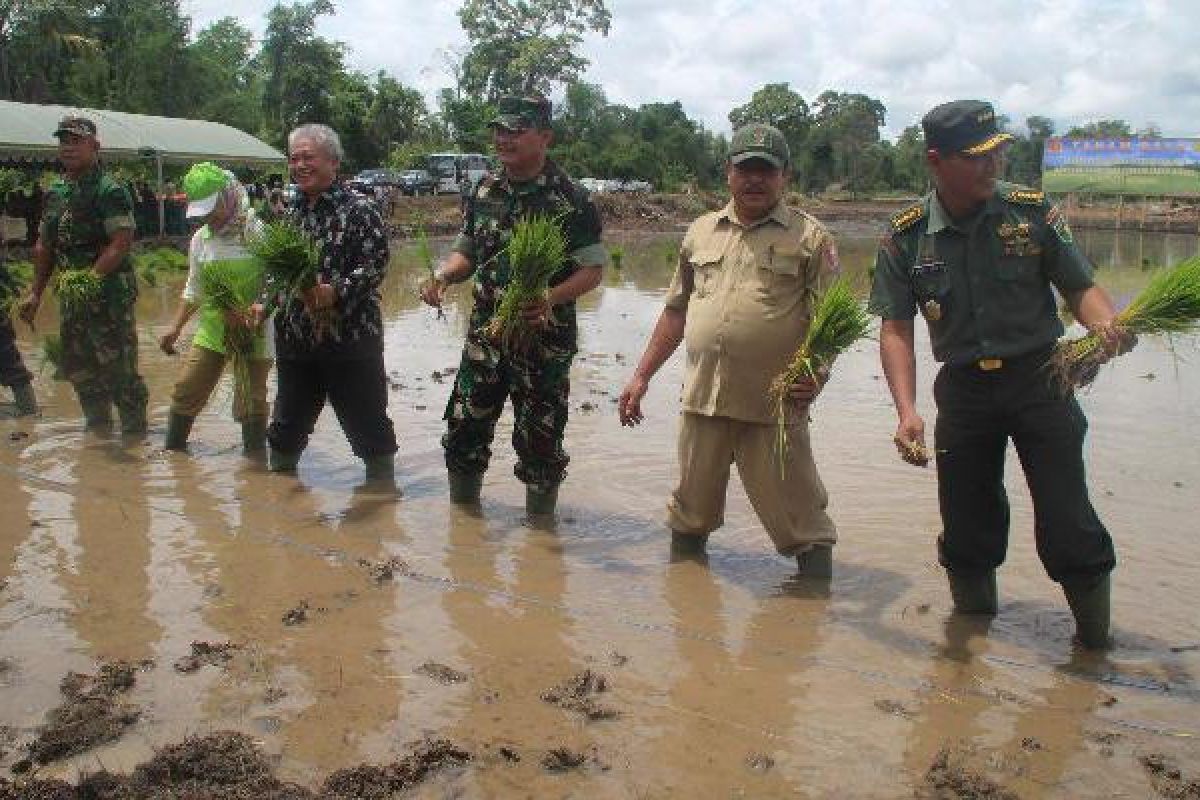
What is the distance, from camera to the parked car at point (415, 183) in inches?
1435

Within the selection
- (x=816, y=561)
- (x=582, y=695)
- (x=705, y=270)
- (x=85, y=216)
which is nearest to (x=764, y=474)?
(x=816, y=561)

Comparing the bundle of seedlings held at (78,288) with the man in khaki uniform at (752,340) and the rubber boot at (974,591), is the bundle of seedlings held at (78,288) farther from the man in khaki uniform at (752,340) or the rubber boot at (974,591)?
the rubber boot at (974,591)

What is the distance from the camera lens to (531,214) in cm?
488

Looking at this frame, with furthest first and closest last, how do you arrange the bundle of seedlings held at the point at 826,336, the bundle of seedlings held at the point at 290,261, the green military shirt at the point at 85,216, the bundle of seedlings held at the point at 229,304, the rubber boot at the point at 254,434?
the green military shirt at the point at 85,216 < the rubber boot at the point at 254,434 < the bundle of seedlings held at the point at 229,304 < the bundle of seedlings held at the point at 290,261 < the bundle of seedlings held at the point at 826,336

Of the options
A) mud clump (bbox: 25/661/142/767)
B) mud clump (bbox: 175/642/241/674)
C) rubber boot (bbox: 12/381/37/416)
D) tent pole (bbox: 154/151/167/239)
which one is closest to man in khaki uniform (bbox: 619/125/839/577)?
mud clump (bbox: 175/642/241/674)

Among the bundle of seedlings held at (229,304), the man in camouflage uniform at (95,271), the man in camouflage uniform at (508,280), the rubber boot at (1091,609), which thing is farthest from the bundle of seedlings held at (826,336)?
the man in camouflage uniform at (95,271)

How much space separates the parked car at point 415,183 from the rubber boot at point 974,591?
1293 inches

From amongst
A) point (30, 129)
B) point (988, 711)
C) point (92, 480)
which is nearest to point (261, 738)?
point (988, 711)

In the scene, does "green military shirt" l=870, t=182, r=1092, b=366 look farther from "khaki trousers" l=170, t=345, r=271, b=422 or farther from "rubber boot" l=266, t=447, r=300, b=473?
"khaki trousers" l=170, t=345, r=271, b=422

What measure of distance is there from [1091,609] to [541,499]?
238 centimetres

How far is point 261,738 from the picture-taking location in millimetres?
2971

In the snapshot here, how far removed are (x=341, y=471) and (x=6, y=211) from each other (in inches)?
624

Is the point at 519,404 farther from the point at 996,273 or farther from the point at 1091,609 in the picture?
the point at 1091,609

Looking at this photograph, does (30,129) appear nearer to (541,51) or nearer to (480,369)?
(480,369)
